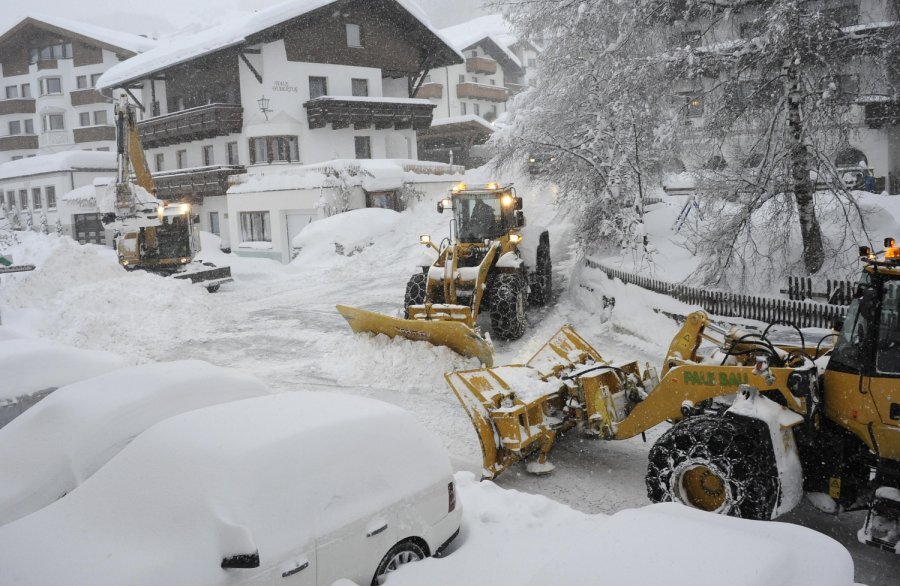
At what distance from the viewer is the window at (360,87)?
34.3 meters

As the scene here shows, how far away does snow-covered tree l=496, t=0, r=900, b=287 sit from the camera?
11297 mm

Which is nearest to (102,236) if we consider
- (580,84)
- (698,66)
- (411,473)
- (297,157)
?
(297,157)

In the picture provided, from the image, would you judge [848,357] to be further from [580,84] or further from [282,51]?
[282,51]

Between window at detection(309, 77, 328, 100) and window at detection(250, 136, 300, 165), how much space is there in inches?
90.6

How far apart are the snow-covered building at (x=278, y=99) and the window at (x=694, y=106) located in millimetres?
17363

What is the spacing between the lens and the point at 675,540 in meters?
3.42

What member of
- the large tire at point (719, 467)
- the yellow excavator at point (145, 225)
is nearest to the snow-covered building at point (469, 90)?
the yellow excavator at point (145, 225)

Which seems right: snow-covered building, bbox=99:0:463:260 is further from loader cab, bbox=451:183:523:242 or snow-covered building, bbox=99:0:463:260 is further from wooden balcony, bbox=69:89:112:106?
loader cab, bbox=451:183:523:242

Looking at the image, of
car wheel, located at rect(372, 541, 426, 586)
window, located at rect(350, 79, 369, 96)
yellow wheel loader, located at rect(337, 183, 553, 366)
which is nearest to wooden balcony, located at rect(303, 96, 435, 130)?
window, located at rect(350, 79, 369, 96)

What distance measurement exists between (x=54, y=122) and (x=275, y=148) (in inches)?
1114

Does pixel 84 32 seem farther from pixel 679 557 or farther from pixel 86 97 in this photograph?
pixel 679 557

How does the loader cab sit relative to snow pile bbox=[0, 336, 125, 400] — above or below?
above

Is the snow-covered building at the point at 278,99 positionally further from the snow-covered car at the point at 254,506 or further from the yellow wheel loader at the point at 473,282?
the snow-covered car at the point at 254,506

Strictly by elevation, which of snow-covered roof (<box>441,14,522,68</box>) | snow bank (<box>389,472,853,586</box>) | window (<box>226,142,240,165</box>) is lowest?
snow bank (<box>389,472,853,586</box>)
